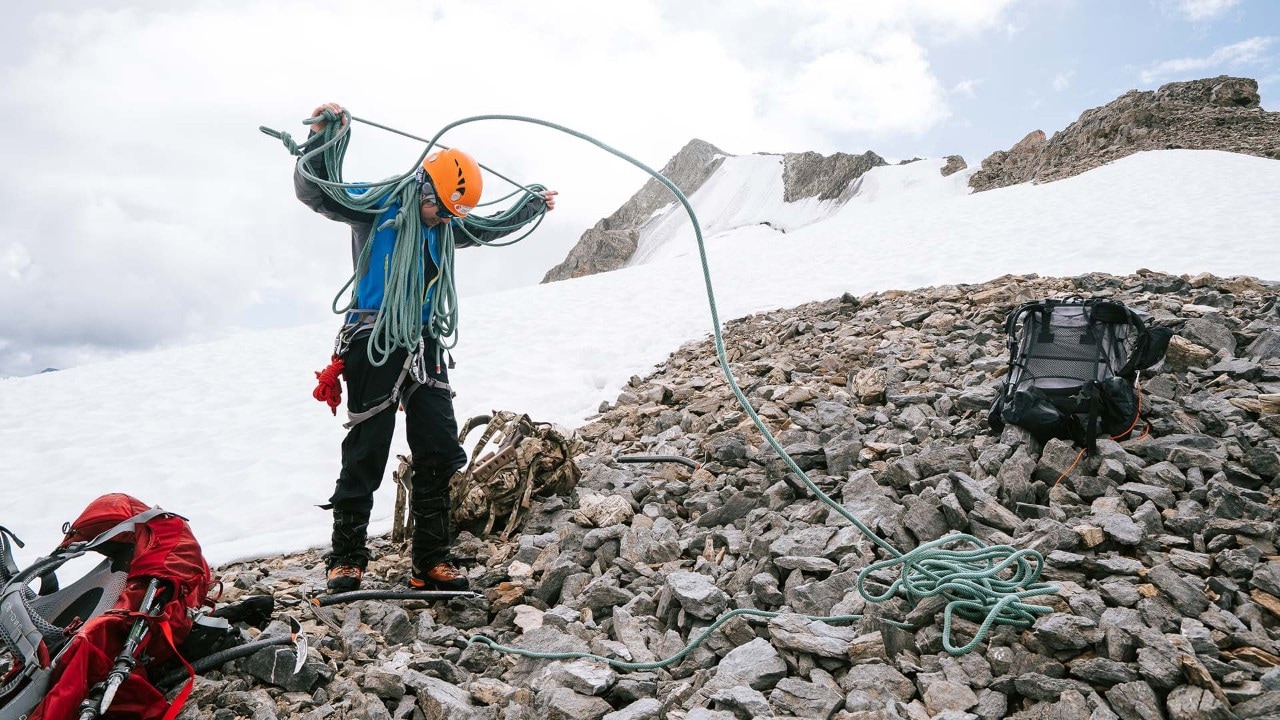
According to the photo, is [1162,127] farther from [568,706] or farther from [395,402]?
[568,706]

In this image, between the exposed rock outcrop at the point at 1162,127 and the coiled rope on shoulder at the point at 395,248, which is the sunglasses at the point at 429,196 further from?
the exposed rock outcrop at the point at 1162,127

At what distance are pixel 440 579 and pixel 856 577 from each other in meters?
2.02

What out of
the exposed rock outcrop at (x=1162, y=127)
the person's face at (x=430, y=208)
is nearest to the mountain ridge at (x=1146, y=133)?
the exposed rock outcrop at (x=1162, y=127)

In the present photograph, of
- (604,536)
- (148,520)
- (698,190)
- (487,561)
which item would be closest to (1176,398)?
(604,536)

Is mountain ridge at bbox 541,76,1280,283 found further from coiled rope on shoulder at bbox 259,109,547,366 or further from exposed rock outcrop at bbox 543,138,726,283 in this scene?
exposed rock outcrop at bbox 543,138,726,283

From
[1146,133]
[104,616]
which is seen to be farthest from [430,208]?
[1146,133]

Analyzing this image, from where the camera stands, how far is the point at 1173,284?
675 cm

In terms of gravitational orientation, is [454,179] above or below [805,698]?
above

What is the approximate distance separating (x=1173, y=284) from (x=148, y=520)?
8.09 meters

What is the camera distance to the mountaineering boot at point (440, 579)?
361 cm

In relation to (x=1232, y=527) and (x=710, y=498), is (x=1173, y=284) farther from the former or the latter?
(x=710, y=498)

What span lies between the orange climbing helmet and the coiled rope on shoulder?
0.27 feet

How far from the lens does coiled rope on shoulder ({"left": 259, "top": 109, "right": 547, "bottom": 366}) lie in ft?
11.3

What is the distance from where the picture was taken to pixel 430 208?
3.66 m
